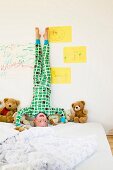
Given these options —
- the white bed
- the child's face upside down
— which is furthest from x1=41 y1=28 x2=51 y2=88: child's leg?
the white bed

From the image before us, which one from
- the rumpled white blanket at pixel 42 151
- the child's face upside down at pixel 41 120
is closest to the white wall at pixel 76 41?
the child's face upside down at pixel 41 120

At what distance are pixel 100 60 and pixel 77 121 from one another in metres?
0.53

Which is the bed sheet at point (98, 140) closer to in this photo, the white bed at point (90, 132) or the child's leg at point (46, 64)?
the white bed at point (90, 132)

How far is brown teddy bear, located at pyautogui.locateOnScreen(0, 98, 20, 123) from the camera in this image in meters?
2.26

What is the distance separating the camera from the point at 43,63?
2.25 m

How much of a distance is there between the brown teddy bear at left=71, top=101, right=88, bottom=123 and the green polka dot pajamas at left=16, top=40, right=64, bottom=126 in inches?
4.0

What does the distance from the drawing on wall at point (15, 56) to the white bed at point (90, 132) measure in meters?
0.60

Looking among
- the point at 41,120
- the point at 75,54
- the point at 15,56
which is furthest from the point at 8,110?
the point at 75,54

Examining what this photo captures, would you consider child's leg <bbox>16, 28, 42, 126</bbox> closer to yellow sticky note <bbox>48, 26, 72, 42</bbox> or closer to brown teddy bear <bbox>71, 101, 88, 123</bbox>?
yellow sticky note <bbox>48, 26, 72, 42</bbox>

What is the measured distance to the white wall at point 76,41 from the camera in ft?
7.32

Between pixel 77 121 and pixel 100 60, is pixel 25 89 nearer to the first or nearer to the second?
pixel 77 121

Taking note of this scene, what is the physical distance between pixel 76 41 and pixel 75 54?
0.11 metres

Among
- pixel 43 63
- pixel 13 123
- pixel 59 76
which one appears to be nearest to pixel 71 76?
pixel 59 76

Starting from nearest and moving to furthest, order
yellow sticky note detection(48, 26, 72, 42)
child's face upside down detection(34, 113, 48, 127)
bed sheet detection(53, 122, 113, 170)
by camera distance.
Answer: bed sheet detection(53, 122, 113, 170)
child's face upside down detection(34, 113, 48, 127)
yellow sticky note detection(48, 26, 72, 42)
